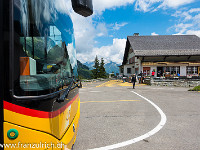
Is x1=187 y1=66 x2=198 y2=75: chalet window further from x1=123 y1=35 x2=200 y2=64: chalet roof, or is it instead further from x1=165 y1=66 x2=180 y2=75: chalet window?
x1=123 y1=35 x2=200 y2=64: chalet roof

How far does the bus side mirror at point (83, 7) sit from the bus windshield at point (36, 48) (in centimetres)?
31

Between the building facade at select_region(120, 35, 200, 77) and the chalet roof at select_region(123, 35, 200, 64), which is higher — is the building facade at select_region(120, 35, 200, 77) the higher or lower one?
the lower one

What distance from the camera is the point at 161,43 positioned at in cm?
3009

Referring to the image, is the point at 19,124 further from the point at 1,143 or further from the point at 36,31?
the point at 36,31

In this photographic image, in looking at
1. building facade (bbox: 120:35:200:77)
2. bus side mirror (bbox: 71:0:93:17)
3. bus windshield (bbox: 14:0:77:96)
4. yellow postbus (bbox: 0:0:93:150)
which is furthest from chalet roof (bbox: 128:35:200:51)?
yellow postbus (bbox: 0:0:93:150)

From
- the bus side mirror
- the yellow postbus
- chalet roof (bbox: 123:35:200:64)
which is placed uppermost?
chalet roof (bbox: 123:35:200:64)

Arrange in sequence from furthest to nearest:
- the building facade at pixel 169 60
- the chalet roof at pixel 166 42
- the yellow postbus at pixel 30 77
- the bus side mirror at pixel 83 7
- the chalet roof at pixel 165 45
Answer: the chalet roof at pixel 166 42
the chalet roof at pixel 165 45
the building facade at pixel 169 60
the bus side mirror at pixel 83 7
the yellow postbus at pixel 30 77

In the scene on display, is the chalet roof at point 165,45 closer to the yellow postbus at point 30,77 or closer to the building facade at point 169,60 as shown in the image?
the building facade at point 169,60

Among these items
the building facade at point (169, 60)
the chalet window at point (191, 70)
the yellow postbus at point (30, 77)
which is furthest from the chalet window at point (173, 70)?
the yellow postbus at point (30, 77)

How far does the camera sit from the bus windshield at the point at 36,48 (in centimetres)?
136

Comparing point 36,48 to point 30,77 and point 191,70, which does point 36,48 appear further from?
point 191,70

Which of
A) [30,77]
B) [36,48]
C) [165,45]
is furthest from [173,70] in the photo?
[30,77]

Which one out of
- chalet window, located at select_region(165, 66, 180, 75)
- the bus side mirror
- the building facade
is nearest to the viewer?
the bus side mirror

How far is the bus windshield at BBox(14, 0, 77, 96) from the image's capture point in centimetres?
136
